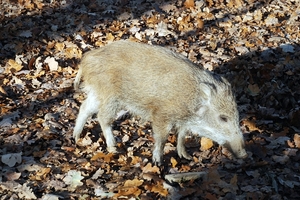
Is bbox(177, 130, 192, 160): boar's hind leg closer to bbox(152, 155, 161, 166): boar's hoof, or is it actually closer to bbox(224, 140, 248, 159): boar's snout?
bbox(152, 155, 161, 166): boar's hoof

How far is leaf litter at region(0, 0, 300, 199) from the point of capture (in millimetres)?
4906

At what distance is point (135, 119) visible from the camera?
6648mm

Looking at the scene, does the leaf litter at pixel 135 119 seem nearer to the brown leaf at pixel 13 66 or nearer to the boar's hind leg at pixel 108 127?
the brown leaf at pixel 13 66

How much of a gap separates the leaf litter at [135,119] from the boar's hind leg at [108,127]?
132 mm

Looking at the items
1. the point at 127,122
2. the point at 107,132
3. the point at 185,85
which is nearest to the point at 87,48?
the point at 127,122

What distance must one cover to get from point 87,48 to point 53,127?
2844 millimetres

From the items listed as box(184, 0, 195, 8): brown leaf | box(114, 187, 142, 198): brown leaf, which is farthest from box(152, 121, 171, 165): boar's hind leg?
box(184, 0, 195, 8): brown leaf

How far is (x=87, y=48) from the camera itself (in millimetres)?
A: 8609

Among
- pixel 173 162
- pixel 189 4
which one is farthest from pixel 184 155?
pixel 189 4

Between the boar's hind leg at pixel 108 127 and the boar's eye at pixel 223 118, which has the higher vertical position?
the boar's eye at pixel 223 118

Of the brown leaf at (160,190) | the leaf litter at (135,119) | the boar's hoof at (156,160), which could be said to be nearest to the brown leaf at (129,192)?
the leaf litter at (135,119)

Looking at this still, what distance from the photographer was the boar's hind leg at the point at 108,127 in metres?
5.73

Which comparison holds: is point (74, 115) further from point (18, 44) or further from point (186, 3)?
point (186, 3)

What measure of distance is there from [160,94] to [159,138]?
1.85ft
